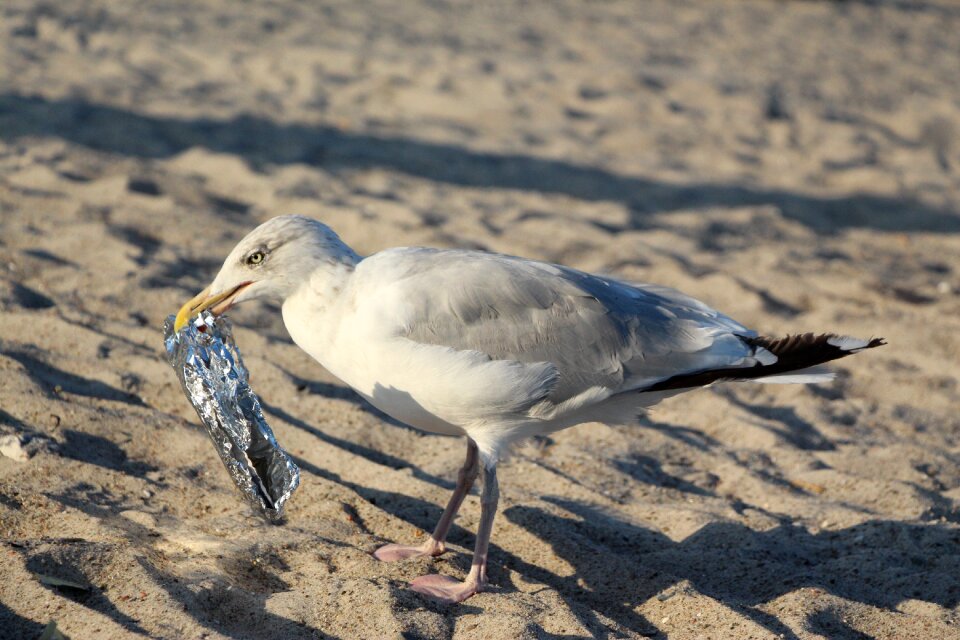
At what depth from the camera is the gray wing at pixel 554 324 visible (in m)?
3.48

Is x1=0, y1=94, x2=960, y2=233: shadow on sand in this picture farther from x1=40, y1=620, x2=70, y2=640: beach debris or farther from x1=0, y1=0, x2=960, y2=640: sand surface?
x1=40, y1=620, x2=70, y2=640: beach debris

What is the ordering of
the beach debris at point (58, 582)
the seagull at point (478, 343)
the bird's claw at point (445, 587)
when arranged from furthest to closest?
1. the seagull at point (478, 343)
2. the bird's claw at point (445, 587)
3. the beach debris at point (58, 582)

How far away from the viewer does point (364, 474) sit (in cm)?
409

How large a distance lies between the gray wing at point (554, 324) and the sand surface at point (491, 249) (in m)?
0.68

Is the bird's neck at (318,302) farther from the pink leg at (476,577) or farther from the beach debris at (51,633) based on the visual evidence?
the beach debris at (51,633)

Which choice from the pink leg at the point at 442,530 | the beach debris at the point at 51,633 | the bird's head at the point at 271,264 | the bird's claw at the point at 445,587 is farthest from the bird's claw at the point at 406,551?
the beach debris at the point at 51,633

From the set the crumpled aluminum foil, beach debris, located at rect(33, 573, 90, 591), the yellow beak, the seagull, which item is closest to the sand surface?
beach debris, located at rect(33, 573, 90, 591)

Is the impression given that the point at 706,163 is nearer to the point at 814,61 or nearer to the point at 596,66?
the point at 596,66

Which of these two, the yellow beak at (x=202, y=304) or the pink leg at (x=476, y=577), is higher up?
the yellow beak at (x=202, y=304)

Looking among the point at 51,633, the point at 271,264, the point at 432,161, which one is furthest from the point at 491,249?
the point at 51,633

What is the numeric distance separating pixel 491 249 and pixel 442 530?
298cm

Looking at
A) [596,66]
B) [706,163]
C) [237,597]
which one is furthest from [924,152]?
[237,597]

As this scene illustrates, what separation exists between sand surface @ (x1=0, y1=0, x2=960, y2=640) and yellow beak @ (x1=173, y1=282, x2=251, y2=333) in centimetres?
66

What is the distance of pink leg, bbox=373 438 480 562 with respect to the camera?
356 centimetres
